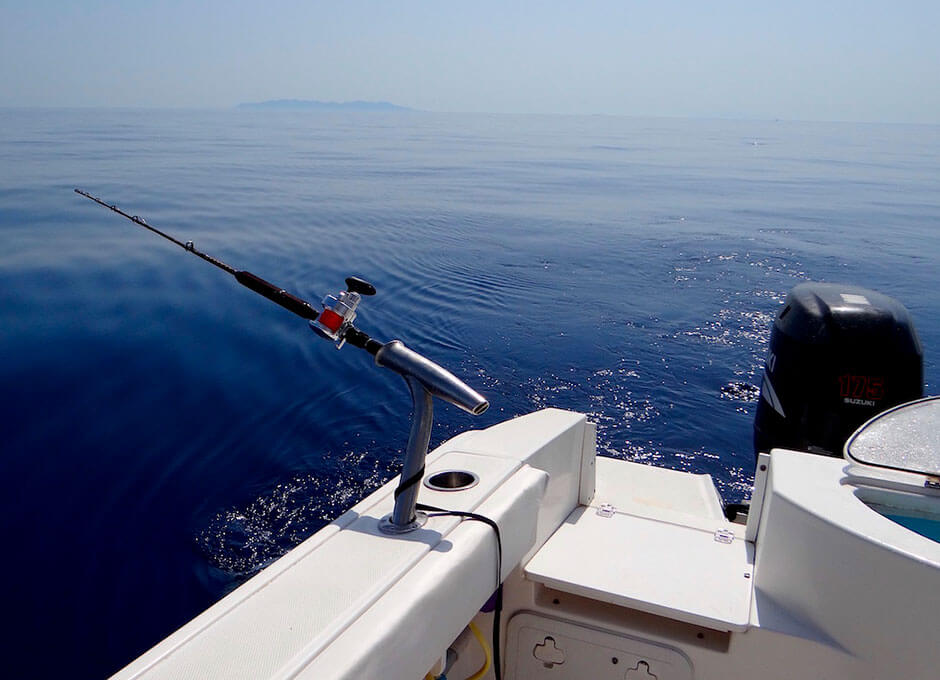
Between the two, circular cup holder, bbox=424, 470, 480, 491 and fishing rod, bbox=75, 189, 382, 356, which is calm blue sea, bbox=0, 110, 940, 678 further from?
fishing rod, bbox=75, 189, 382, 356

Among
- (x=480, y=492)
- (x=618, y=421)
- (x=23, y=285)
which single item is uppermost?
(x=480, y=492)

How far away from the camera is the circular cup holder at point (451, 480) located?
1.71m

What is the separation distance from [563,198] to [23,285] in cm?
1106

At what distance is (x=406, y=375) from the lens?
1363 mm

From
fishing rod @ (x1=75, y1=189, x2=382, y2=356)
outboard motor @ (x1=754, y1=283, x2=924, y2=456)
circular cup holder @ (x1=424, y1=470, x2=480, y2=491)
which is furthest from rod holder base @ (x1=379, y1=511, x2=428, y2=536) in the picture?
outboard motor @ (x1=754, y1=283, x2=924, y2=456)

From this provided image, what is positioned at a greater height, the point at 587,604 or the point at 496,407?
the point at 587,604

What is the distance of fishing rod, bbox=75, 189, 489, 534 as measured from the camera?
1.32m

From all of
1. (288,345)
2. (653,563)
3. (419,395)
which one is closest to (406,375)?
(419,395)

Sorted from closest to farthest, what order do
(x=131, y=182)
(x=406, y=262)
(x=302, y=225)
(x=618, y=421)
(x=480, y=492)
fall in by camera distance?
(x=480, y=492) < (x=618, y=421) < (x=406, y=262) < (x=302, y=225) < (x=131, y=182)

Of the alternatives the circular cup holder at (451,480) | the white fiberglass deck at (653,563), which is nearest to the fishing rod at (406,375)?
the circular cup holder at (451,480)

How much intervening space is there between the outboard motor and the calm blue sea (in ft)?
2.95

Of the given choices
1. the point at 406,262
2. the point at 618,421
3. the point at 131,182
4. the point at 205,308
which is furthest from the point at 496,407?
the point at 131,182

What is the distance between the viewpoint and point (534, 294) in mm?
8094

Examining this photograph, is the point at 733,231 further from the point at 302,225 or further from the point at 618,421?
the point at 618,421
